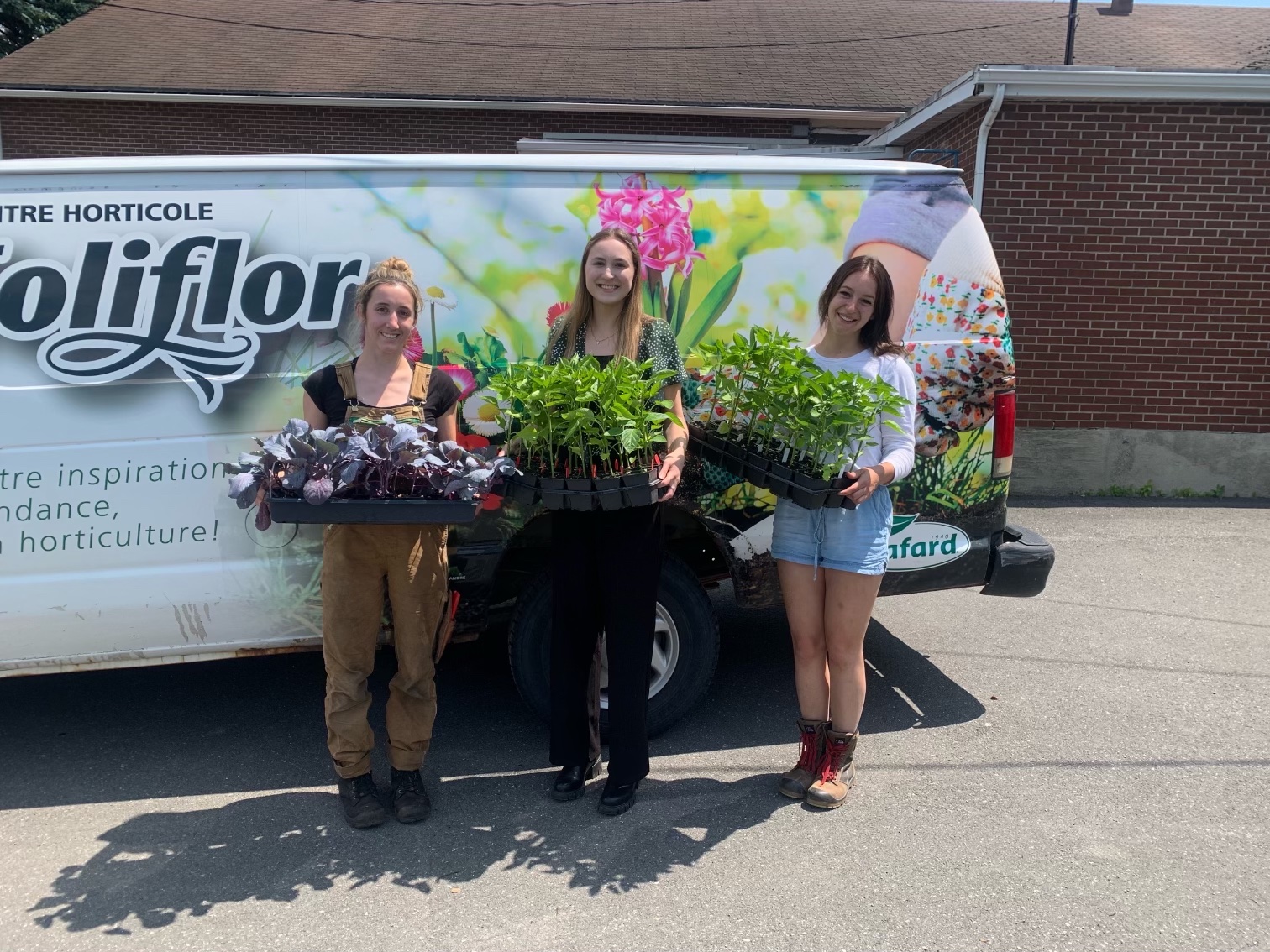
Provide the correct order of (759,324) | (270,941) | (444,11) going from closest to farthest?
(270,941) < (759,324) < (444,11)

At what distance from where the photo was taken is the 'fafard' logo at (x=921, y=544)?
3.82m

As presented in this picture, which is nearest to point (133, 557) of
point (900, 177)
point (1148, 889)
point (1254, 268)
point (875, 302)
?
point (875, 302)

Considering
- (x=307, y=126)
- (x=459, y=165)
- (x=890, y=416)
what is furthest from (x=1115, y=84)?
(x=307, y=126)

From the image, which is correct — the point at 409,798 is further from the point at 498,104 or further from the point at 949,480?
the point at 498,104

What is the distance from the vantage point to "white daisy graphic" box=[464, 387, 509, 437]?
3482 mm

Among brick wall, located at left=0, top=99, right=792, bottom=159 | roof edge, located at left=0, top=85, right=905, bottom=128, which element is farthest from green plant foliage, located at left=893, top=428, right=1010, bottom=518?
brick wall, located at left=0, top=99, right=792, bottom=159

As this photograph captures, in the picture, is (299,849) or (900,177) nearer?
(299,849)

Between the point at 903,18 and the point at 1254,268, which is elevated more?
the point at 903,18

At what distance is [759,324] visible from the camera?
366 cm

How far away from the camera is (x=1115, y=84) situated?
7.88 metres

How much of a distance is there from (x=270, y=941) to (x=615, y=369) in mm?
1885

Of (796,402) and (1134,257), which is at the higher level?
(1134,257)

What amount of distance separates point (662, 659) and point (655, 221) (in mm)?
1695

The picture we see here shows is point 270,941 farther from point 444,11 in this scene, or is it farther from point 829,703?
point 444,11
